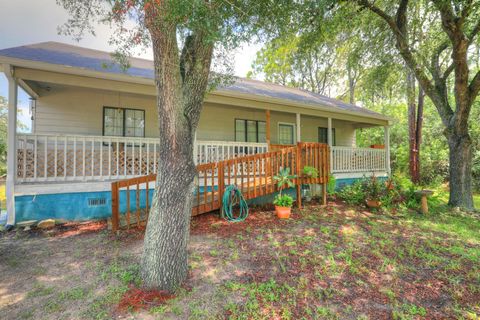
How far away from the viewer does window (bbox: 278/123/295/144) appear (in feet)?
36.0

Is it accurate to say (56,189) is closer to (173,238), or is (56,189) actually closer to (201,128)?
(173,238)

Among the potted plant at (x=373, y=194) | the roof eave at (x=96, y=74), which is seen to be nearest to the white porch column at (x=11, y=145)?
the roof eave at (x=96, y=74)

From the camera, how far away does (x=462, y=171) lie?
7.32m

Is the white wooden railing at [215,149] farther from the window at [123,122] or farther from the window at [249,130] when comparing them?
the window at [123,122]

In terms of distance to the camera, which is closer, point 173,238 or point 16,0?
point 173,238

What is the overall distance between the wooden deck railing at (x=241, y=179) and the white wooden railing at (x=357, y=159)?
2.39 meters

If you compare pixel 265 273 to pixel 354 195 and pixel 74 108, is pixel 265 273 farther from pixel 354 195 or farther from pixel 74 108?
pixel 74 108

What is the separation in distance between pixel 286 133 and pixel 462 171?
6.42m

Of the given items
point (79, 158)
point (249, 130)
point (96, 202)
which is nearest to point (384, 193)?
point (249, 130)

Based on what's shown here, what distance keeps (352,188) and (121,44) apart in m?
8.05

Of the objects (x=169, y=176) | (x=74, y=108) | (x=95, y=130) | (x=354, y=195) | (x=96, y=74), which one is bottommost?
(x=354, y=195)

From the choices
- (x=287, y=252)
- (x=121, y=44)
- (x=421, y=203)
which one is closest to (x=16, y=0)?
(x=121, y=44)

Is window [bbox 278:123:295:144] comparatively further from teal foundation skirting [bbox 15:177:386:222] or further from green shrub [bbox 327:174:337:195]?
teal foundation skirting [bbox 15:177:386:222]

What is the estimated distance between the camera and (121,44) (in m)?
4.10
